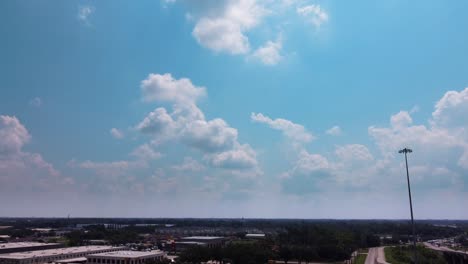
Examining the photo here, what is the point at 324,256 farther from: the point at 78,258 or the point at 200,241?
the point at 78,258

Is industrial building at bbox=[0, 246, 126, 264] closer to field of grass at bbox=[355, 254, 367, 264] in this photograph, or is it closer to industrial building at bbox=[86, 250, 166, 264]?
industrial building at bbox=[86, 250, 166, 264]

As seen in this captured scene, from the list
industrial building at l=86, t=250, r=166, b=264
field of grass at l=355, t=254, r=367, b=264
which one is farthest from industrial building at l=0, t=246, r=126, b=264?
field of grass at l=355, t=254, r=367, b=264

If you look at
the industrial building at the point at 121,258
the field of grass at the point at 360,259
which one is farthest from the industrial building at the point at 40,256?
the field of grass at the point at 360,259

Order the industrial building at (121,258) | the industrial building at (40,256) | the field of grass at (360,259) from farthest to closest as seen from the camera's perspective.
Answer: the field of grass at (360,259) < the industrial building at (40,256) < the industrial building at (121,258)

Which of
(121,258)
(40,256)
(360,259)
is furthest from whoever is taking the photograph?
(360,259)

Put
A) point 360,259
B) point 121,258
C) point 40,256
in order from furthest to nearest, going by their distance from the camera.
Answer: point 360,259 → point 40,256 → point 121,258

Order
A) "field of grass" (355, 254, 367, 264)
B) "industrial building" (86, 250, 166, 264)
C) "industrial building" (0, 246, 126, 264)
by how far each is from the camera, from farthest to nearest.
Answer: "field of grass" (355, 254, 367, 264), "industrial building" (0, 246, 126, 264), "industrial building" (86, 250, 166, 264)

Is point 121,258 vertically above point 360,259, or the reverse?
point 121,258

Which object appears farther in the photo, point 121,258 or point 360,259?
point 360,259

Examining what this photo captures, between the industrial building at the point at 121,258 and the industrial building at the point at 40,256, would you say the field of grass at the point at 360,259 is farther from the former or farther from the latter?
the industrial building at the point at 40,256

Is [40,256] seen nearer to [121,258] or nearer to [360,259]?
[121,258]

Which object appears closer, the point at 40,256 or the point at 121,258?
the point at 121,258

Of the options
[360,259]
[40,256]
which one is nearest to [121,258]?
[40,256]
